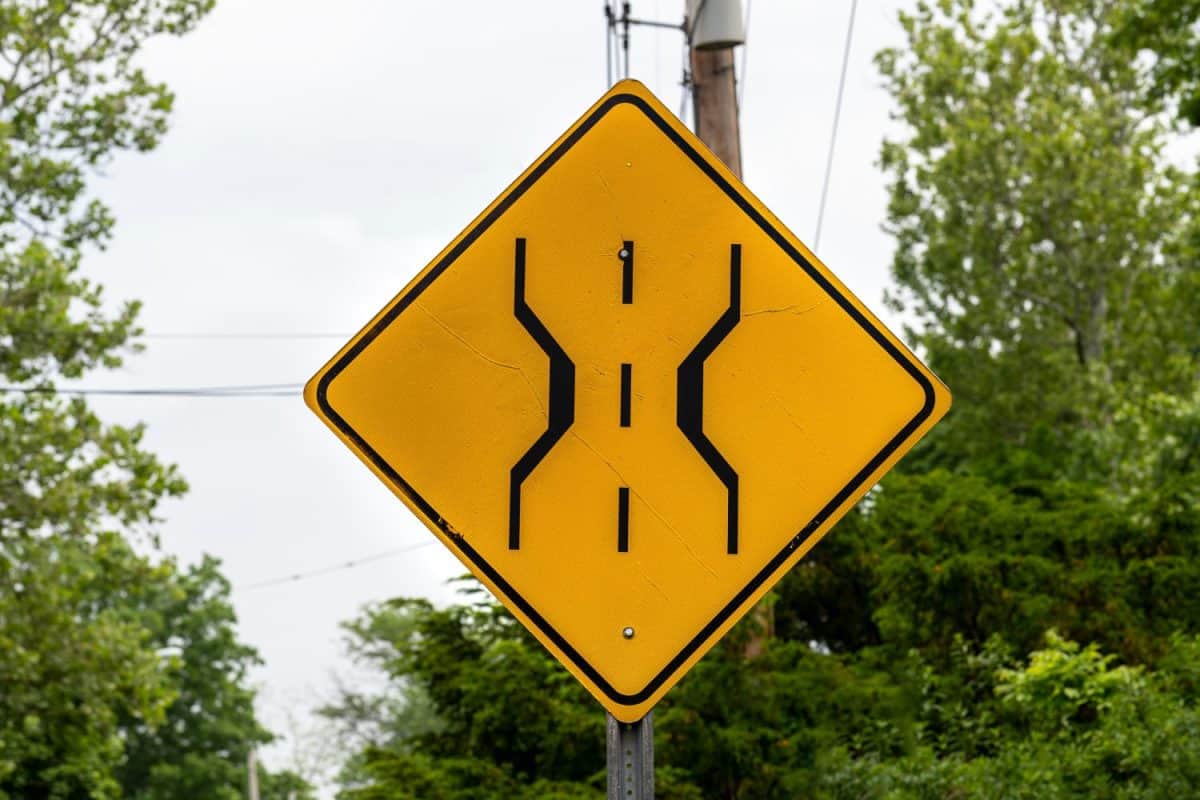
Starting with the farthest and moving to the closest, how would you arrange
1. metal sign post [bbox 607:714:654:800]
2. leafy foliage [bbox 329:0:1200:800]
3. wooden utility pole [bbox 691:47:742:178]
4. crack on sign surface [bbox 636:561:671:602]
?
wooden utility pole [bbox 691:47:742:178]
leafy foliage [bbox 329:0:1200:800]
crack on sign surface [bbox 636:561:671:602]
metal sign post [bbox 607:714:654:800]

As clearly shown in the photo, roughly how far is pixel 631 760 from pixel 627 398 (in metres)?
0.63

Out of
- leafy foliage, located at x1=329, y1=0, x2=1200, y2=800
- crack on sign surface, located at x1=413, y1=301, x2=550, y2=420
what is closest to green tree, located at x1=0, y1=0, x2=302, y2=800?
leafy foliage, located at x1=329, y1=0, x2=1200, y2=800

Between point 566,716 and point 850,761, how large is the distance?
194cm

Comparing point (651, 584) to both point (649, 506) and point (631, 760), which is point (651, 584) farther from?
point (631, 760)

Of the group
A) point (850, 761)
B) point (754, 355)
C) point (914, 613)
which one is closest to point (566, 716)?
point (850, 761)

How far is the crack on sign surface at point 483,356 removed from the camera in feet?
10.5

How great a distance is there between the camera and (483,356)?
3240 millimetres

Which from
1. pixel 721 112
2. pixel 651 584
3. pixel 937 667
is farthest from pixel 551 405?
pixel 937 667

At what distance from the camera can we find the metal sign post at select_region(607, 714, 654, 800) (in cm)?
300

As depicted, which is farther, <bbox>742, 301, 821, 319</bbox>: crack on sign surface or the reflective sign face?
<bbox>742, 301, 821, 319</bbox>: crack on sign surface

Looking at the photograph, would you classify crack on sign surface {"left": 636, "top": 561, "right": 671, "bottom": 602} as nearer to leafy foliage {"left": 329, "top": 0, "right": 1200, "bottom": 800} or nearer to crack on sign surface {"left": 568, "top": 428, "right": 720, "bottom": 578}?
crack on sign surface {"left": 568, "top": 428, "right": 720, "bottom": 578}

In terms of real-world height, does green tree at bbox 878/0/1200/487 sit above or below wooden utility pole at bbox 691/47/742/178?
above

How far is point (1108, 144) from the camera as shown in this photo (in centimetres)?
3831

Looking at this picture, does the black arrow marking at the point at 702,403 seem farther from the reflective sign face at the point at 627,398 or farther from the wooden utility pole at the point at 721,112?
the wooden utility pole at the point at 721,112
